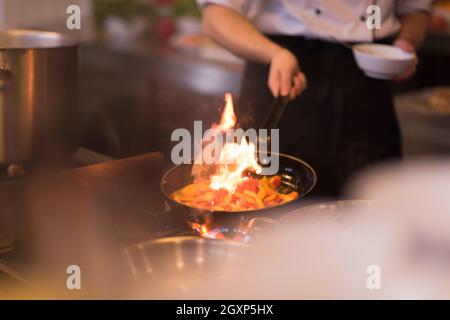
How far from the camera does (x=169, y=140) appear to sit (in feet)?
5.15

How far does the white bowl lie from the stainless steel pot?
77 centimetres

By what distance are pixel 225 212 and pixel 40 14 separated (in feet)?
11.1

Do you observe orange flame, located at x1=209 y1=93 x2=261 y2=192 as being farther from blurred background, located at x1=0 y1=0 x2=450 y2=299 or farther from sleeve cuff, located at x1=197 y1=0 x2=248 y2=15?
sleeve cuff, located at x1=197 y1=0 x2=248 y2=15

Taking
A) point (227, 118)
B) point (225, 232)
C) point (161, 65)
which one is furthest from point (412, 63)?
point (161, 65)

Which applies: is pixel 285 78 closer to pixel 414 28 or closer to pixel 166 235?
pixel 166 235

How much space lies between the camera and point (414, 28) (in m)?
2.12

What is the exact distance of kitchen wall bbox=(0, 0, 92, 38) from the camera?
4.00m

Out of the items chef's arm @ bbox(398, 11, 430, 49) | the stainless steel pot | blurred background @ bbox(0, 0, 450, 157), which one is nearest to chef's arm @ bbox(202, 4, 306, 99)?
the stainless steel pot

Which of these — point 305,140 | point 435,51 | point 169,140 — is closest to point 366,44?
Answer: point 305,140

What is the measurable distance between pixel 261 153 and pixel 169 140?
29cm

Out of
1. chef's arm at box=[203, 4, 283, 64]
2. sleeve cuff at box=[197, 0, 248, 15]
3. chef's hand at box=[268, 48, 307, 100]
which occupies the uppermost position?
sleeve cuff at box=[197, 0, 248, 15]

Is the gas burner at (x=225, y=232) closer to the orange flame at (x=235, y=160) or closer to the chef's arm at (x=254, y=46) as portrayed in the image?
the orange flame at (x=235, y=160)

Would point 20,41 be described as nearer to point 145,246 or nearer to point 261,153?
point 261,153
